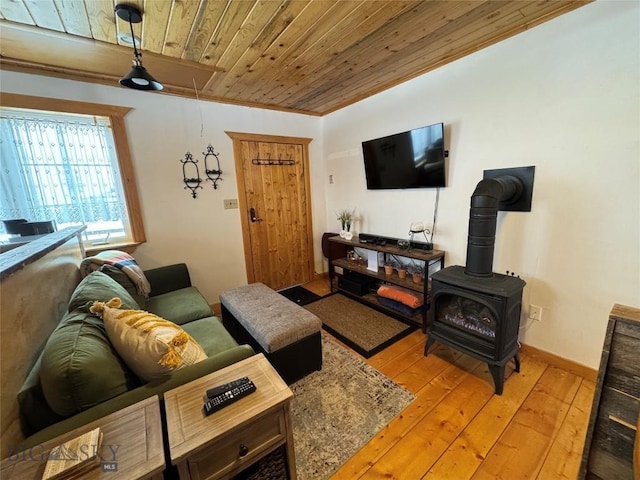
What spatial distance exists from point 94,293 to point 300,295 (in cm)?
235

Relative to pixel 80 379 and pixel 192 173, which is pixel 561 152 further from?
pixel 192 173

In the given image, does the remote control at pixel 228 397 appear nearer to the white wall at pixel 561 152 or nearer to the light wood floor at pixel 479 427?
the light wood floor at pixel 479 427

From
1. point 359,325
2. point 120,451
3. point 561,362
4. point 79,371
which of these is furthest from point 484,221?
point 79,371

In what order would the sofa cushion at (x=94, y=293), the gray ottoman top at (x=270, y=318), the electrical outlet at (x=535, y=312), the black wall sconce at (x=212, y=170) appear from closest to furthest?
the sofa cushion at (x=94, y=293) < the gray ottoman top at (x=270, y=318) < the electrical outlet at (x=535, y=312) < the black wall sconce at (x=212, y=170)

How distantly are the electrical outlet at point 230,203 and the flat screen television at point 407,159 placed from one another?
1609 millimetres

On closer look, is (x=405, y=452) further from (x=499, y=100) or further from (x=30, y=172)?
(x=30, y=172)

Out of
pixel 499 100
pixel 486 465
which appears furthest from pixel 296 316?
pixel 499 100

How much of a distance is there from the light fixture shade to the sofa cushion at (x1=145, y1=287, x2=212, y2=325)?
1590 mm

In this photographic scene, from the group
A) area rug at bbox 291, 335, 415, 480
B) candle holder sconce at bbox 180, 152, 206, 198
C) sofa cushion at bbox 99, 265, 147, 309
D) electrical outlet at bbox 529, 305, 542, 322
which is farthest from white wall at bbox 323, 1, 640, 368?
sofa cushion at bbox 99, 265, 147, 309

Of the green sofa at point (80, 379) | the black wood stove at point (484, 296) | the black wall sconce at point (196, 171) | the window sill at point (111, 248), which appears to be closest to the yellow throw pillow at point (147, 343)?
the green sofa at point (80, 379)

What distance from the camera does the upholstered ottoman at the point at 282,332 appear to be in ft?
5.77

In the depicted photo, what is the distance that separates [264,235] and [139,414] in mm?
2612

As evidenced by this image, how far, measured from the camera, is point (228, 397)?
938 millimetres

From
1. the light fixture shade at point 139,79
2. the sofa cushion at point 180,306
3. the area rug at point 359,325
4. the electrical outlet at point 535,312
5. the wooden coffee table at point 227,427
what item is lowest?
the area rug at point 359,325
